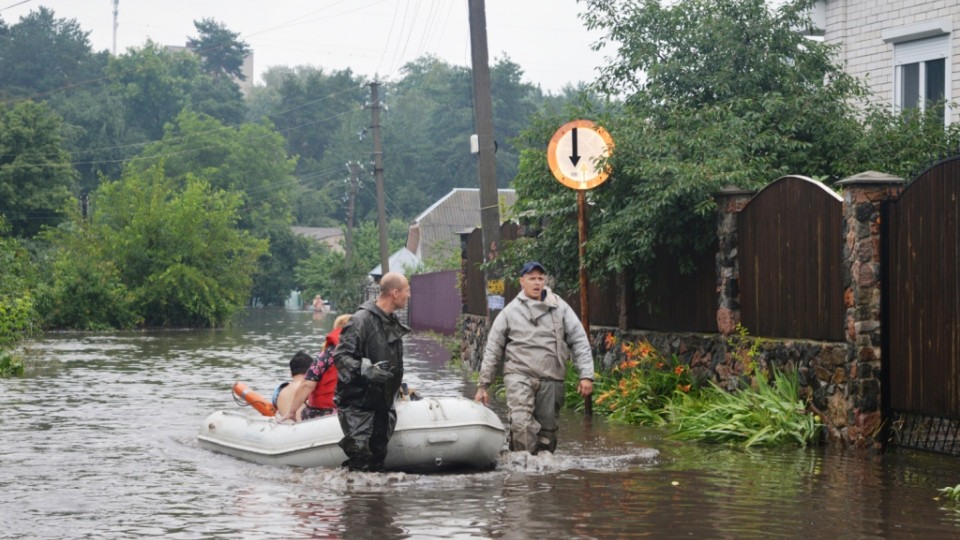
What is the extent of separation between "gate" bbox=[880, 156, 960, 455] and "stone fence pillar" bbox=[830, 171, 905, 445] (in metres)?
0.08

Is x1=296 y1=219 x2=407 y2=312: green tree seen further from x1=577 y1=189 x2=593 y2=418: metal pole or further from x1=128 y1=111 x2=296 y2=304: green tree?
x1=577 y1=189 x2=593 y2=418: metal pole

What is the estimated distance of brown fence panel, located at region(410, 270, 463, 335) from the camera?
117 feet

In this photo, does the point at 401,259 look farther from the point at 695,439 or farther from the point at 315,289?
the point at 695,439

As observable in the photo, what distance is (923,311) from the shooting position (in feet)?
34.6

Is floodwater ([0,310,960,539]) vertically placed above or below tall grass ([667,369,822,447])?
below

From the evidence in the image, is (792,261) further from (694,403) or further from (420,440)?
(420,440)

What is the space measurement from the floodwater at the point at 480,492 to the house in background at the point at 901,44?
29.4 feet

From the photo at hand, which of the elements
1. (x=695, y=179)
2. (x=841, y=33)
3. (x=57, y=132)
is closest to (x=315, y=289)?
(x=57, y=132)

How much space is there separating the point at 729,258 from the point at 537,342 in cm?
371

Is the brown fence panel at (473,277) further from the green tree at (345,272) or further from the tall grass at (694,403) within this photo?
the green tree at (345,272)

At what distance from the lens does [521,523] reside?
25.9 feet

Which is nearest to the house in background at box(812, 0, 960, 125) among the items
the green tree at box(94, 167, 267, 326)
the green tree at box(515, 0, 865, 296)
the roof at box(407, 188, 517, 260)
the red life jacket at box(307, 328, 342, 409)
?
the green tree at box(515, 0, 865, 296)

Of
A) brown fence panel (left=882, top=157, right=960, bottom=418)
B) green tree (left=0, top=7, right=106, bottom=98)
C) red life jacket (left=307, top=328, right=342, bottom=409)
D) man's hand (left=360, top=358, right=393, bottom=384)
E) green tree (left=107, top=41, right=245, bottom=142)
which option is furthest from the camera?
green tree (left=107, top=41, right=245, bottom=142)

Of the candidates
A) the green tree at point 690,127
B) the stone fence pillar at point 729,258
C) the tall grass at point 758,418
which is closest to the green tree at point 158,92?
the green tree at point 690,127
